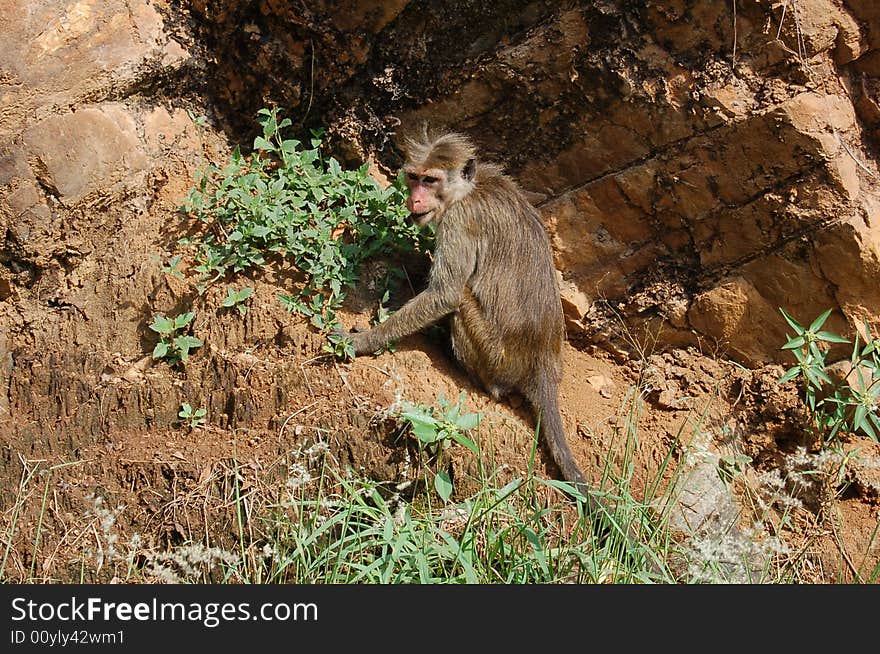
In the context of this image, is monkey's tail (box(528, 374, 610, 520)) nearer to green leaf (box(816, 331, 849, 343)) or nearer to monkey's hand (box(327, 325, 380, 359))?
monkey's hand (box(327, 325, 380, 359))

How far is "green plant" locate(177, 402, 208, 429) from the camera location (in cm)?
517

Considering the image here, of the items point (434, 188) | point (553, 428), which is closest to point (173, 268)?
point (434, 188)

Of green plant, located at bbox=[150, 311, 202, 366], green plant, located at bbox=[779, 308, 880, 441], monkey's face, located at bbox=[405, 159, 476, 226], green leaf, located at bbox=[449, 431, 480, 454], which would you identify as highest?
monkey's face, located at bbox=[405, 159, 476, 226]

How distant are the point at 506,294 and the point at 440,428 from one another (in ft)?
3.60

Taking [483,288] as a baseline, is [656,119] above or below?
above

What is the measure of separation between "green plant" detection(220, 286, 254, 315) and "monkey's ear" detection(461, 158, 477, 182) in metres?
1.50

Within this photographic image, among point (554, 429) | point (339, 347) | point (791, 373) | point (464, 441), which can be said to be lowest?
point (791, 373)

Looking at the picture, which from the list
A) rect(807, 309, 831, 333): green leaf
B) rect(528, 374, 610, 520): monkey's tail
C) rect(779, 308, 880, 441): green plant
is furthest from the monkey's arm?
rect(807, 309, 831, 333): green leaf

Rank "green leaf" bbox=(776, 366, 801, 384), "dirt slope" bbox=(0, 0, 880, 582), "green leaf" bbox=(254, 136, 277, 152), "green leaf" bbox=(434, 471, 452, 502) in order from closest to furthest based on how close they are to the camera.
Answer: "green leaf" bbox=(434, 471, 452, 502), "dirt slope" bbox=(0, 0, 880, 582), "green leaf" bbox=(776, 366, 801, 384), "green leaf" bbox=(254, 136, 277, 152)

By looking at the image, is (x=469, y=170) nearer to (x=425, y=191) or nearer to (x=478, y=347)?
(x=425, y=191)

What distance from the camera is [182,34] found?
591 cm

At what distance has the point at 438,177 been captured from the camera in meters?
5.52

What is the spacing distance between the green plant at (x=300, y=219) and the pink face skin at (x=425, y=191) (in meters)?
0.32

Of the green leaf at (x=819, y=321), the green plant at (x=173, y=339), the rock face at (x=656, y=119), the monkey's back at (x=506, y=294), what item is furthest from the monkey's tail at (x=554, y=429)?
the green plant at (x=173, y=339)
